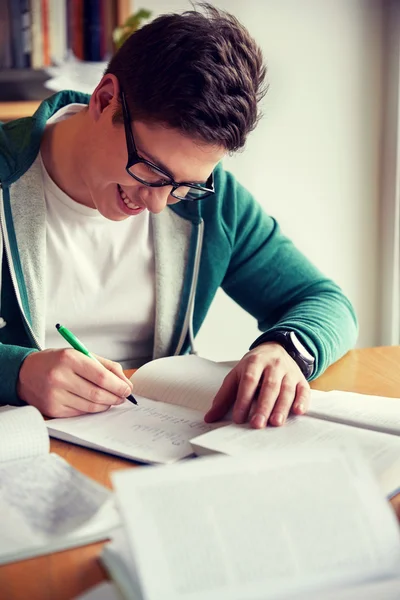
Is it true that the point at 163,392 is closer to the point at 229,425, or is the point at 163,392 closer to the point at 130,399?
the point at 130,399

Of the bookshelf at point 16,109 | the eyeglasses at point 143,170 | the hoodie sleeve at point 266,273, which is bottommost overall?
the hoodie sleeve at point 266,273

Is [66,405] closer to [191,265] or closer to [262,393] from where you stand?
[262,393]

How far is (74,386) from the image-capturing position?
966mm

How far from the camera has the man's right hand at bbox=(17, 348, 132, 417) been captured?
96 centimetres

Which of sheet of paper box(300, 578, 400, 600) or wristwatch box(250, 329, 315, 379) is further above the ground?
sheet of paper box(300, 578, 400, 600)

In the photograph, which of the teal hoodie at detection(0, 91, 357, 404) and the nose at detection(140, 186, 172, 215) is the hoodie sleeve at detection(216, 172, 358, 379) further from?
the nose at detection(140, 186, 172, 215)

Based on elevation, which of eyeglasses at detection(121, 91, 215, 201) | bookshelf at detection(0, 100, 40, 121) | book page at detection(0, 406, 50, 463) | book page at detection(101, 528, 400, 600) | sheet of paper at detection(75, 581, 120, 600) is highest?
eyeglasses at detection(121, 91, 215, 201)

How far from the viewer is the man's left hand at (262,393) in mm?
914

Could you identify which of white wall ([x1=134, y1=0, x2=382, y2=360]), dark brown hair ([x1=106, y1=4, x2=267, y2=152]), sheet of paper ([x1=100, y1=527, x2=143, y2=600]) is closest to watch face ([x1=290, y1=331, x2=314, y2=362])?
dark brown hair ([x1=106, y1=4, x2=267, y2=152])

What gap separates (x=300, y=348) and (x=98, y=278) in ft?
A: 1.65

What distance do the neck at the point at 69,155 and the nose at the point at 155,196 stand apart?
0.21 m

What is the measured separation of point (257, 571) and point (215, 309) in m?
2.08

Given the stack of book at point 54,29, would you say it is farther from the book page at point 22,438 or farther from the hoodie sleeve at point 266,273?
the book page at point 22,438

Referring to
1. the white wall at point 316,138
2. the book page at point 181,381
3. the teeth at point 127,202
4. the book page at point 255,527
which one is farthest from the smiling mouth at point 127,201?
the white wall at point 316,138
